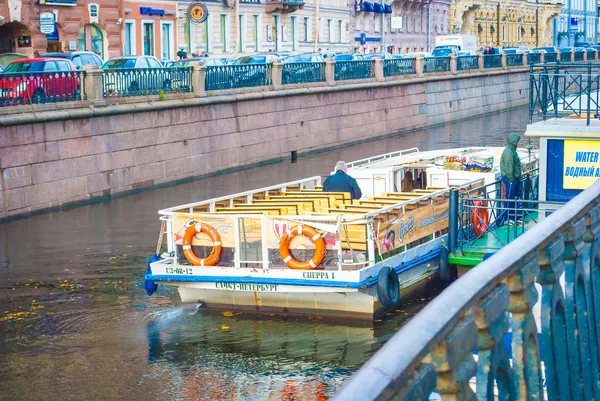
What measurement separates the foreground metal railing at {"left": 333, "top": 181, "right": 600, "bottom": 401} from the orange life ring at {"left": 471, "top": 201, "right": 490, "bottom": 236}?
39.0ft

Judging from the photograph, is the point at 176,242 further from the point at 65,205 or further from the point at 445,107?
the point at 445,107

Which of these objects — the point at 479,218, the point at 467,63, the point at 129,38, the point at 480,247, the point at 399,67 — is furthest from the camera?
the point at 467,63

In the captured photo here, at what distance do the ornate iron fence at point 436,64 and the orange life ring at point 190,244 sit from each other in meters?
29.3

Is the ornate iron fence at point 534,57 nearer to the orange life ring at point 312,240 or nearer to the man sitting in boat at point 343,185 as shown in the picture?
the man sitting in boat at point 343,185

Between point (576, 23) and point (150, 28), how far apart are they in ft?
208

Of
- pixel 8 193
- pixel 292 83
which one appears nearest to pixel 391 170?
pixel 8 193

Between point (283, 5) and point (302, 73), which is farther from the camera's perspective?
point (283, 5)

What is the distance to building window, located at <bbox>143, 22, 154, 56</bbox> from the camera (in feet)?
140

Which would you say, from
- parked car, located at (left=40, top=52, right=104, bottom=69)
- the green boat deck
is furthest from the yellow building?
the green boat deck

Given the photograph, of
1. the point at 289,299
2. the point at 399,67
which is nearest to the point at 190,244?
the point at 289,299

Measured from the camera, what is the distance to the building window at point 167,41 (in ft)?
144

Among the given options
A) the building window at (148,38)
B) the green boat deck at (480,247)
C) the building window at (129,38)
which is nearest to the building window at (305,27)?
the building window at (148,38)

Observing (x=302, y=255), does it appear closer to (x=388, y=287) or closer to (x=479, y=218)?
(x=388, y=287)

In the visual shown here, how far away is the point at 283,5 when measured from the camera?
170 feet
